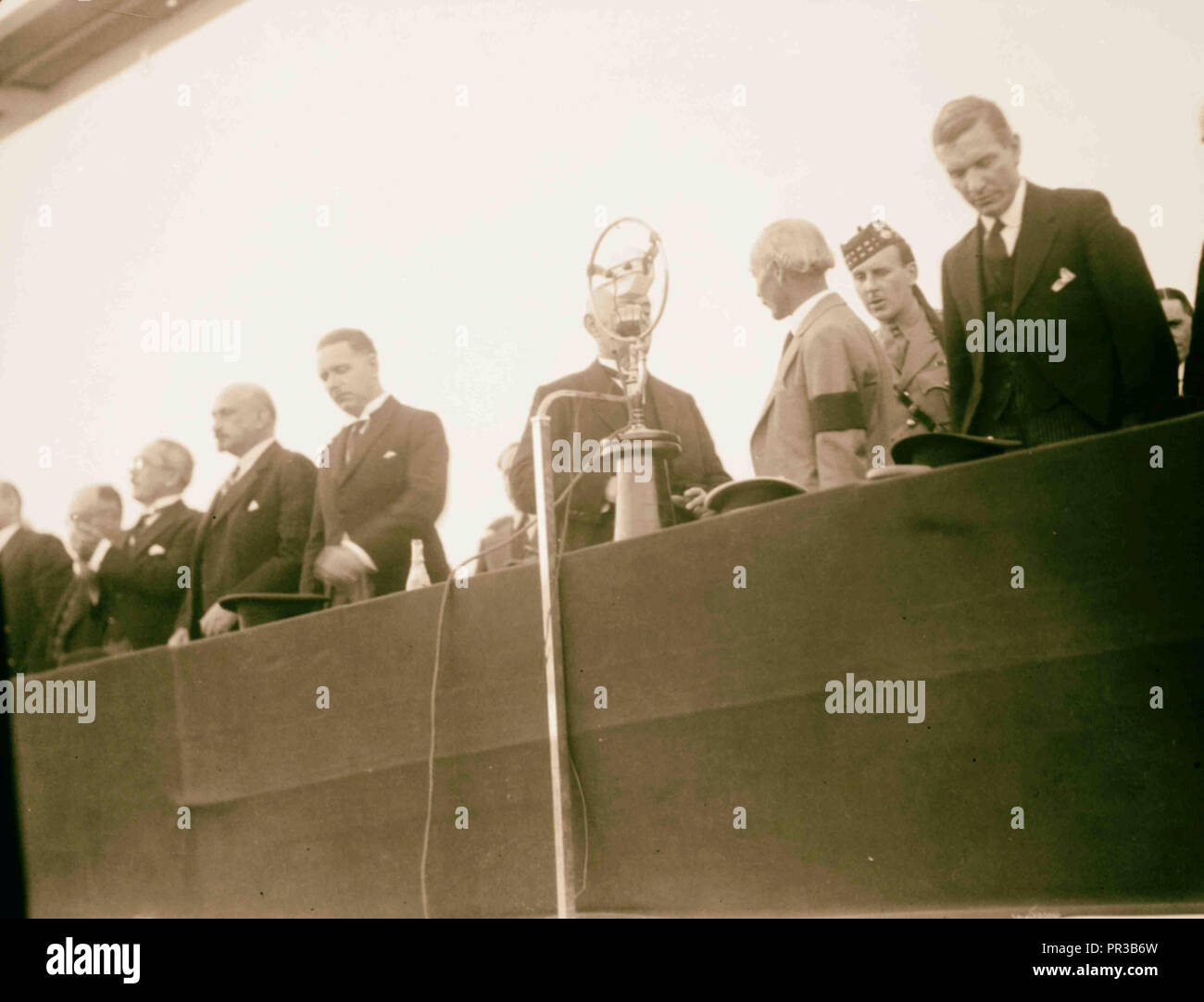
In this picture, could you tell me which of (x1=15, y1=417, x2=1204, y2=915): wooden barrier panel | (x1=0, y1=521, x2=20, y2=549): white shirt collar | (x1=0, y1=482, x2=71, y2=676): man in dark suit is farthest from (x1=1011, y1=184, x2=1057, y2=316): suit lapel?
(x1=0, y1=521, x2=20, y2=549): white shirt collar

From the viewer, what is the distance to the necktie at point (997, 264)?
2691mm

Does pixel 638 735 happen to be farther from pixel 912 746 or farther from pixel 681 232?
pixel 681 232

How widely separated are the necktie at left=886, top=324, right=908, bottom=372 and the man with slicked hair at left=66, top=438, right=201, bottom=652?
2.10 metres

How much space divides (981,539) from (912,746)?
1.11 ft

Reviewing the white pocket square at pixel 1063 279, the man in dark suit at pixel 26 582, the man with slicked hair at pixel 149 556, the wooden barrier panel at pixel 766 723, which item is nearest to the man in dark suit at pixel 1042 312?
the white pocket square at pixel 1063 279

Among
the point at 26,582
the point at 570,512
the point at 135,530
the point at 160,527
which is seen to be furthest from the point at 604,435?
the point at 26,582

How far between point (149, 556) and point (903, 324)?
7.81 ft

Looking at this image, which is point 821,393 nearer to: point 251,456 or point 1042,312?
point 1042,312

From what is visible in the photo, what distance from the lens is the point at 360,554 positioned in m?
3.43

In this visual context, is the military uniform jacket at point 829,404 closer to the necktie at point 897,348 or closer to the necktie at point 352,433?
the necktie at point 897,348

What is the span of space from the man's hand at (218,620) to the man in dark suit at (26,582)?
95cm

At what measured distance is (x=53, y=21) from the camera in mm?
4617
